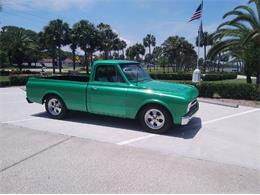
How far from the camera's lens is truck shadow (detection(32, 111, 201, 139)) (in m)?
5.61

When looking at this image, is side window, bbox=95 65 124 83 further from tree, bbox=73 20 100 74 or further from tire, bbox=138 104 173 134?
tree, bbox=73 20 100 74

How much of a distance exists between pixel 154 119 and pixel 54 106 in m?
3.04

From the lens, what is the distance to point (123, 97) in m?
5.64

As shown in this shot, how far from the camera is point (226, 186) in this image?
127 inches

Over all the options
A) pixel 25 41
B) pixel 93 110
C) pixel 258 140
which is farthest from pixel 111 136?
pixel 25 41

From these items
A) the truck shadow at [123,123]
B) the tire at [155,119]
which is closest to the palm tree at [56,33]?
the truck shadow at [123,123]

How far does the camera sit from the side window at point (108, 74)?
5.91 m

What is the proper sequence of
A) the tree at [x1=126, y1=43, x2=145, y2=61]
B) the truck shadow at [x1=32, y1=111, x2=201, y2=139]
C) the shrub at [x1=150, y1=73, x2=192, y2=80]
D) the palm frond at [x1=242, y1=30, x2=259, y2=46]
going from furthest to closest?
1. the tree at [x1=126, y1=43, x2=145, y2=61]
2. the shrub at [x1=150, y1=73, x2=192, y2=80]
3. the palm frond at [x1=242, y1=30, x2=259, y2=46]
4. the truck shadow at [x1=32, y1=111, x2=201, y2=139]

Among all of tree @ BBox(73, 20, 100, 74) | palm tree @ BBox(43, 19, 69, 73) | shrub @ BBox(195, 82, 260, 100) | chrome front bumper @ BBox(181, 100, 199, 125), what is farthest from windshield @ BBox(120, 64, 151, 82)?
palm tree @ BBox(43, 19, 69, 73)

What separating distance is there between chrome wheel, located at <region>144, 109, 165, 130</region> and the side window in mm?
1086

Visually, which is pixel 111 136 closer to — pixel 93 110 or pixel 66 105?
pixel 93 110

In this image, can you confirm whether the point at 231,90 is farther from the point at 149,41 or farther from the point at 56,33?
the point at 149,41

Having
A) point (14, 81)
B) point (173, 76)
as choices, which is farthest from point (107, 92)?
point (173, 76)

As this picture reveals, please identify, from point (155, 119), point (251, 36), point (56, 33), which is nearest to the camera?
point (155, 119)
